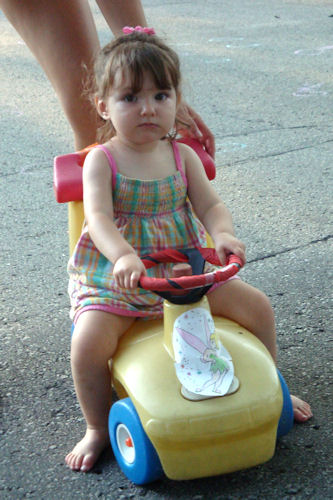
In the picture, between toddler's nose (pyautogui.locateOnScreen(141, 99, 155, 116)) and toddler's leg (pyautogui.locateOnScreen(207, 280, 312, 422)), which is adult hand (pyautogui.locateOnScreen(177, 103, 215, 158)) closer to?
toddler's nose (pyautogui.locateOnScreen(141, 99, 155, 116))

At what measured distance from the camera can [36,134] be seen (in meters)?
4.84

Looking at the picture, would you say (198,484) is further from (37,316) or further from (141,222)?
(37,316)

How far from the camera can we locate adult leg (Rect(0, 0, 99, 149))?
2445mm

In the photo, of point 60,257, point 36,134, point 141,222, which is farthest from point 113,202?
point 36,134

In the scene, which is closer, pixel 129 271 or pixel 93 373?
pixel 129 271

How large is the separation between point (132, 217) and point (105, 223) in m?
0.15

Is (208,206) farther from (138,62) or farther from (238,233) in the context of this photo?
(238,233)

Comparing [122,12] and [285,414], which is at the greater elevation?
[122,12]

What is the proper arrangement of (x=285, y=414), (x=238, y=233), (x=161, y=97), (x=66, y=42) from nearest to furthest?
(x=285, y=414) → (x=161, y=97) → (x=66, y=42) → (x=238, y=233)

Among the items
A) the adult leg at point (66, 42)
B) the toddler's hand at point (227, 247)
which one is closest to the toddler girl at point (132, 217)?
the toddler's hand at point (227, 247)

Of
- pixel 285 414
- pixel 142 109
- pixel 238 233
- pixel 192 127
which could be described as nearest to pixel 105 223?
pixel 142 109

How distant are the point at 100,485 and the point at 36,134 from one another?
3.30 meters

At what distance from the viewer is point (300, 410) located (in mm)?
2064

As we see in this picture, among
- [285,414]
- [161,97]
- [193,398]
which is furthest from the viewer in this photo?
[161,97]
